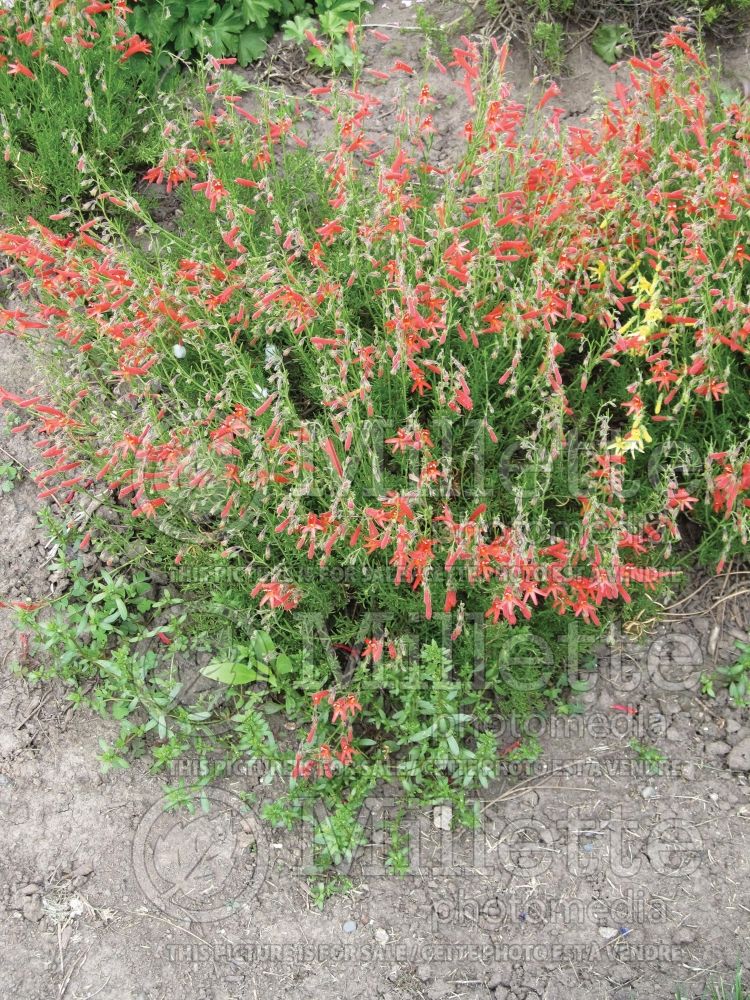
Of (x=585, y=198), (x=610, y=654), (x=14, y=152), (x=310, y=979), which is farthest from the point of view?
(x=14, y=152)

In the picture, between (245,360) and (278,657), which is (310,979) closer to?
(278,657)

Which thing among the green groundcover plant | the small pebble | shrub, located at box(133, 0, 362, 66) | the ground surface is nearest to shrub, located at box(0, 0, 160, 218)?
shrub, located at box(133, 0, 362, 66)

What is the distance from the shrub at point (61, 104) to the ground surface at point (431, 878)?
2544mm

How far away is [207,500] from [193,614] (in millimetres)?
522

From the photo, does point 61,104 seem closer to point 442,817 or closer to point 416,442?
point 416,442

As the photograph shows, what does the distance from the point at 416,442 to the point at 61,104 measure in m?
2.93

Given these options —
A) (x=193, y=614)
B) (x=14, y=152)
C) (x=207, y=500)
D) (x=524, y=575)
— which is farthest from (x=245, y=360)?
(x=14, y=152)

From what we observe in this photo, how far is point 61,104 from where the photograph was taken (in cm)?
452

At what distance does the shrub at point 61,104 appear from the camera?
4445mm

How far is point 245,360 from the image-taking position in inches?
137

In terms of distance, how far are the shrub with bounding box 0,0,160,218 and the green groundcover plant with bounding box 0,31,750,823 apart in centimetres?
85

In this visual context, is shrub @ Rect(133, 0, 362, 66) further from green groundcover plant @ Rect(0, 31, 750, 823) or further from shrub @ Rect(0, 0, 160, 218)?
green groundcover plant @ Rect(0, 31, 750, 823)

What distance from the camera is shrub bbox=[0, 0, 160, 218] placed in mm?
4445

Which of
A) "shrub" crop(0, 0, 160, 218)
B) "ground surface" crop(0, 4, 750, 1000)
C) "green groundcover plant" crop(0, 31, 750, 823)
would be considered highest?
"shrub" crop(0, 0, 160, 218)
